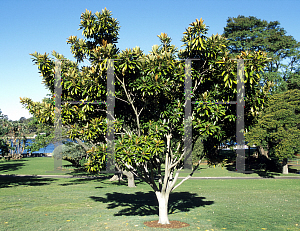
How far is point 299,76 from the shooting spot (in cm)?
4869

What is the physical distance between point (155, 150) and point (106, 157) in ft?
5.81

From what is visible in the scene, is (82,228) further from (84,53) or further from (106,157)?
(84,53)

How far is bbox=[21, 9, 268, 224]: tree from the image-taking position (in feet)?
30.9

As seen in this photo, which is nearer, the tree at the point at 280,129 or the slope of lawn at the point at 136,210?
the slope of lawn at the point at 136,210

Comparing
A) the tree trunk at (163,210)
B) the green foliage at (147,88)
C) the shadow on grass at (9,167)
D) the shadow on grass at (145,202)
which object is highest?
the green foliage at (147,88)

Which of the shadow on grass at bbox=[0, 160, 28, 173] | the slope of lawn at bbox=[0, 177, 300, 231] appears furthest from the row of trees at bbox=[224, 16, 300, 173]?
the shadow on grass at bbox=[0, 160, 28, 173]

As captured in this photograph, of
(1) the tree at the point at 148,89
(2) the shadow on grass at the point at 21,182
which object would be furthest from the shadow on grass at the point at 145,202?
(2) the shadow on grass at the point at 21,182

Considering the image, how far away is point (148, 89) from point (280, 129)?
2787 centimetres

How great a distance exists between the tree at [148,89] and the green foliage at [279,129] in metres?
24.3

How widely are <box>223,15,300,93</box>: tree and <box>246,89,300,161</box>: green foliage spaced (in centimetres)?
1381

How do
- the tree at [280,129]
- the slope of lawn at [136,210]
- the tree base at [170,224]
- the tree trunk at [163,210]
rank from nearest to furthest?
the tree base at [170,224] → the tree trunk at [163,210] → the slope of lawn at [136,210] → the tree at [280,129]

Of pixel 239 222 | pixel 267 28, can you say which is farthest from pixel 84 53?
pixel 267 28

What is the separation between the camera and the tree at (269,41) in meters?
49.2

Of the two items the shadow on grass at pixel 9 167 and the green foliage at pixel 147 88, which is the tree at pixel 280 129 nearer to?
the green foliage at pixel 147 88
